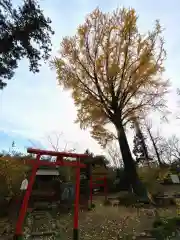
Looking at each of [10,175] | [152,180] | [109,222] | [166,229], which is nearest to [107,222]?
[109,222]

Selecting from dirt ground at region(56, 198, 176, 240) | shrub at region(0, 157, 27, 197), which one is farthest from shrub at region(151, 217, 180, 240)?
shrub at region(0, 157, 27, 197)

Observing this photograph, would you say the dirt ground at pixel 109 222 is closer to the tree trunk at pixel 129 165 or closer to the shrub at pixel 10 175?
the tree trunk at pixel 129 165

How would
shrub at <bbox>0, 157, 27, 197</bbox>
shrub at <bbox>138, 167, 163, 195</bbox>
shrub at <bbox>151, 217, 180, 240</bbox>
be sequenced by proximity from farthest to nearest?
shrub at <bbox>138, 167, 163, 195</bbox>, shrub at <bbox>0, 157, 27, 197</bbox>, shrub at <bbox>151, 217, 180, 240</bbox>

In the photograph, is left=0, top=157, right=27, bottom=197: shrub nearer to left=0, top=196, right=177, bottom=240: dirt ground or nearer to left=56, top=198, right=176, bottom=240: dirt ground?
left=0, top=196, right=177, bottom=240: dirt ground

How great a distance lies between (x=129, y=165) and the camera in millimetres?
12758

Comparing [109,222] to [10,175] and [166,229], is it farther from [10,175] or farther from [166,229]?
[10,175]

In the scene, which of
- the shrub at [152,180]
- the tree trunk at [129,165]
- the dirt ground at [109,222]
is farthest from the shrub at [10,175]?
the shrub at [152,180]

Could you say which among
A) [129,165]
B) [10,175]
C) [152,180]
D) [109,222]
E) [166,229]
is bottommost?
[166,229]

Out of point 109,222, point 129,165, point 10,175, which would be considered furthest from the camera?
point 129,165

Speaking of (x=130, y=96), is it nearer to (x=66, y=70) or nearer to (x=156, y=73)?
(x=156, y=73)

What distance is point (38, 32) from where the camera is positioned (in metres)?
7.50

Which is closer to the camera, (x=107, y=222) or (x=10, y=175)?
(x=107, y=222)

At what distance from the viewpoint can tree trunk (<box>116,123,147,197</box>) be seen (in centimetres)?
1205

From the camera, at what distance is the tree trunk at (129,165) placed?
39.5ft
